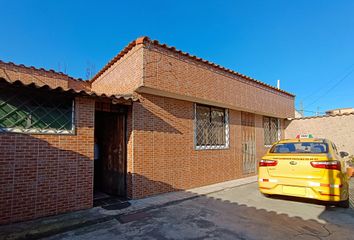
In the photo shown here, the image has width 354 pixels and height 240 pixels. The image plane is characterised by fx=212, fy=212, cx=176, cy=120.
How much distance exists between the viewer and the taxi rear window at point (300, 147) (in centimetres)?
546

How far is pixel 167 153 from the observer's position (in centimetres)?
661

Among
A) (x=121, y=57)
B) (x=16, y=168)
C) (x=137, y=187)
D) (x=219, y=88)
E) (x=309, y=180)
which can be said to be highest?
(x=121, y=57)

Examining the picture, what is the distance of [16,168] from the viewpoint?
4.17 meters

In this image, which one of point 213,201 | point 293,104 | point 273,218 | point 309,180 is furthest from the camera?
point 293,104

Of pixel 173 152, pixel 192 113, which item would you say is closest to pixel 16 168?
pixel 173 152

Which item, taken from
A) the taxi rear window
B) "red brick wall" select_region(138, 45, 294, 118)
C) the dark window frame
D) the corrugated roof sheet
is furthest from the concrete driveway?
the dark window frame

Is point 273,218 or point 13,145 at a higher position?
point 13,145

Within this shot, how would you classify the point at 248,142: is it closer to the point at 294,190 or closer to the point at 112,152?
the point at 294,190

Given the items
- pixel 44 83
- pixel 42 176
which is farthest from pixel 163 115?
pixel 44 83

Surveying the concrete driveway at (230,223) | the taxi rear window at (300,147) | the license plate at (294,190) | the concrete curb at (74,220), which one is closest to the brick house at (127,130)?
the concrete curb at (74,220)

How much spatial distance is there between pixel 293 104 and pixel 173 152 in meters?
10.5

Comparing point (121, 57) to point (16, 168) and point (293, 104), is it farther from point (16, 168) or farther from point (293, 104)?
point (293, 104)

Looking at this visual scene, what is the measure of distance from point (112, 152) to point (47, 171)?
2314 millimetres

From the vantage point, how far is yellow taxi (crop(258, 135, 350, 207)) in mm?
4781
